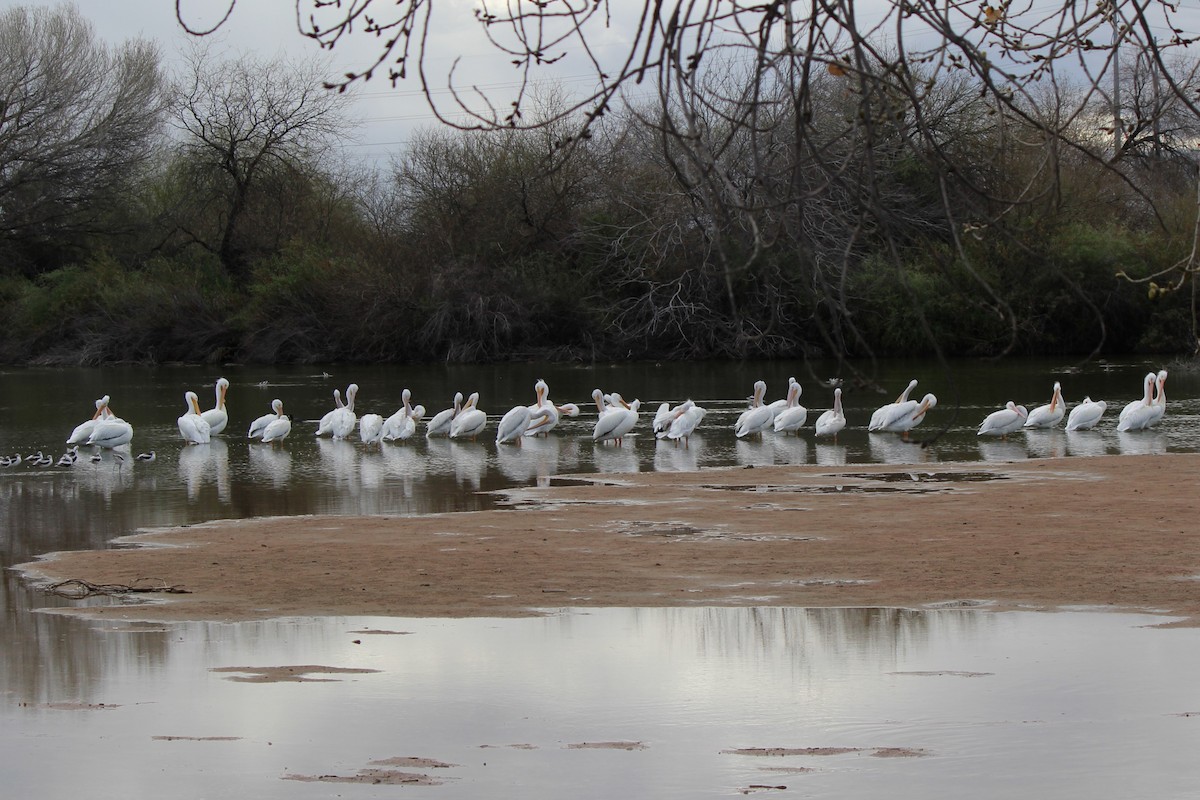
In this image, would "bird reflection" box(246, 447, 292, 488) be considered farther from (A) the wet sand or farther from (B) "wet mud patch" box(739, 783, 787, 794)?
(B) "wet mud patch" box(739, 783, 787, 794)

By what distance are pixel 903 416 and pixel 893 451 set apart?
242cm

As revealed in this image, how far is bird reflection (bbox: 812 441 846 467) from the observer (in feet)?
57.0

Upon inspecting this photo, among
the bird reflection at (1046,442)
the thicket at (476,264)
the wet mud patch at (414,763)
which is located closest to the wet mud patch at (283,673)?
the wet mud patch at (414,763)

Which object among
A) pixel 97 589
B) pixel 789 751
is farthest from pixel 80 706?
pixel 789 751

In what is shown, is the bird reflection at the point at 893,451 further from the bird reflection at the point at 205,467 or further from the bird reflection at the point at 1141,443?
the bird reflection at the point at 205,467

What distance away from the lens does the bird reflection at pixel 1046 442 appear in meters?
18.1

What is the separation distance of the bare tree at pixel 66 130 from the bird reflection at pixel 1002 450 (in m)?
33.4

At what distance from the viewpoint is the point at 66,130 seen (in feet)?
154

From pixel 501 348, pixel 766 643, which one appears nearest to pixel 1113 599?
pixel 766 643

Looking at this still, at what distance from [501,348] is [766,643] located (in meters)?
36.8

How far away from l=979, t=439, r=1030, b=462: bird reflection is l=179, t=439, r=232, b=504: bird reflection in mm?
8594

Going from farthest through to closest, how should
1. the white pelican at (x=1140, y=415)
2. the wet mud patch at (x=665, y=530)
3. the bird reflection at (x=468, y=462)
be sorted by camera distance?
1. the white pelican at (x=1140, y=415)
2. the bird reflection at (x=468, y=462)
3. the wet mud patch at (x=665, y=530)

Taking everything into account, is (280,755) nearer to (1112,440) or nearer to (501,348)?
(1112,440)

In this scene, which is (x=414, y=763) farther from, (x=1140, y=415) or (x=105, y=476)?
(x=1140, y=415)
